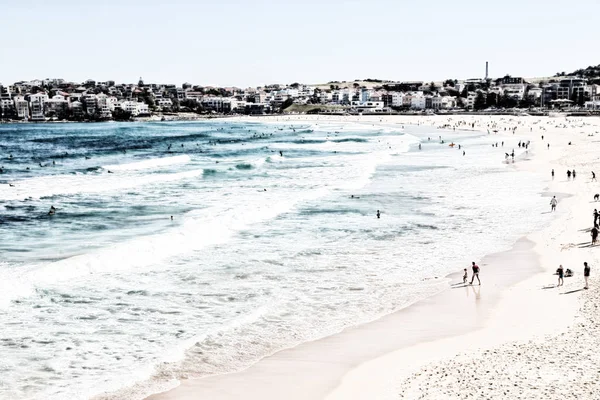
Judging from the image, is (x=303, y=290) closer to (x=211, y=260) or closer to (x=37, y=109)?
(x=211, y=260)

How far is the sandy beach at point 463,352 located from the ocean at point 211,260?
71cm

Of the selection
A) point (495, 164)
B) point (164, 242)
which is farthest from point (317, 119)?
point (164, 242)

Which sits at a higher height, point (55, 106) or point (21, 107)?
point (55, 106)

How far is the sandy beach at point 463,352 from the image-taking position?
38.1ft

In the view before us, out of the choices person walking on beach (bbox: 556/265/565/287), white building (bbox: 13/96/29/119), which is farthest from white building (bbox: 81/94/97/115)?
person walking on beach (bbox: 556/265/565/287)

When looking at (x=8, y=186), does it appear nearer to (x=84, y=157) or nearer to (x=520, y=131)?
(x=84, y=157)

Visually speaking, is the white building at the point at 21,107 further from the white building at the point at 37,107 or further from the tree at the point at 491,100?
the tree at the point at 491,100

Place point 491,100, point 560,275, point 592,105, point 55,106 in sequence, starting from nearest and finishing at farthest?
1. point 560,275
2. point 592,105
3. point 491,100
4. point 55,106

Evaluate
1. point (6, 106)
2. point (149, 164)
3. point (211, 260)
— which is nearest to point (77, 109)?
point (6, 106)

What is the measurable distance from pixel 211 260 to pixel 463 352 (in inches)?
432

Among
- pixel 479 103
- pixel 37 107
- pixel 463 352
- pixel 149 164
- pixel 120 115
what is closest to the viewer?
pixel 463 352

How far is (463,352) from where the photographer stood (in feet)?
44.0

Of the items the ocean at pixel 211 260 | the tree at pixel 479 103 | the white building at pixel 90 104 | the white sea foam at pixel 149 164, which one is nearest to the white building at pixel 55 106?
the white building at pixel 90 104

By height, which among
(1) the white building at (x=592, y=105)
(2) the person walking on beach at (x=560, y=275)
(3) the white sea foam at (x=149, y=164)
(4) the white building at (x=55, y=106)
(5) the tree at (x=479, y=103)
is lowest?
(2) the person walking on beach at (x=560, y=275)
